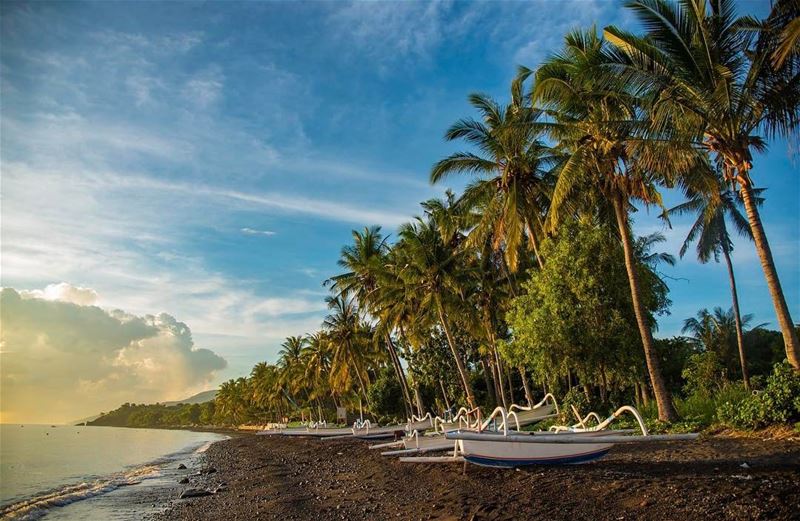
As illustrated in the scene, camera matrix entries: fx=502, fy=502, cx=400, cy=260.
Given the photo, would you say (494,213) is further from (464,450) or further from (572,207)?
(464,450)

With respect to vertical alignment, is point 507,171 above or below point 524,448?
above

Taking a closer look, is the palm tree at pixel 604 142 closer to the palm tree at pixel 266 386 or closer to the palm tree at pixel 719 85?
the palm tree at pixel 719 85

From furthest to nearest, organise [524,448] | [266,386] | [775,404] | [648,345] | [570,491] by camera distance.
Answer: [266,386]
[648,345]
[775,404]
[524,448]
[570,491]

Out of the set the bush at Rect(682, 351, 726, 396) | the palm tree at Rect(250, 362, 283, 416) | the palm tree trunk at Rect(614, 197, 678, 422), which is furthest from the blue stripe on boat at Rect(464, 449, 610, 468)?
the palm tree at Rect(250, 362, 283, 416)

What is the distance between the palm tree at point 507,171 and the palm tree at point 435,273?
4.73 meters

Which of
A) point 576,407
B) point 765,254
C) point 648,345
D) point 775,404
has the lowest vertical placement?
point 576,407

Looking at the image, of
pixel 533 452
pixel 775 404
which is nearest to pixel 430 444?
pixel 533 452

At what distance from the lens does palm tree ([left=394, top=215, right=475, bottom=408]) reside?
25.7 m

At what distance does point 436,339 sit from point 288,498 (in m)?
25.0

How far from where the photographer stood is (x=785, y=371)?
10656 mm

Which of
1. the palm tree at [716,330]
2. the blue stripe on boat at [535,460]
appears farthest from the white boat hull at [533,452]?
the palm tree at [716,330]

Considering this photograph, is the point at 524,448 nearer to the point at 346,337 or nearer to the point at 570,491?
the point at 570,491

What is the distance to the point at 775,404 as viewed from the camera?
10.5 metres

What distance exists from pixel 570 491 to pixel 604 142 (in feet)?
34.2
